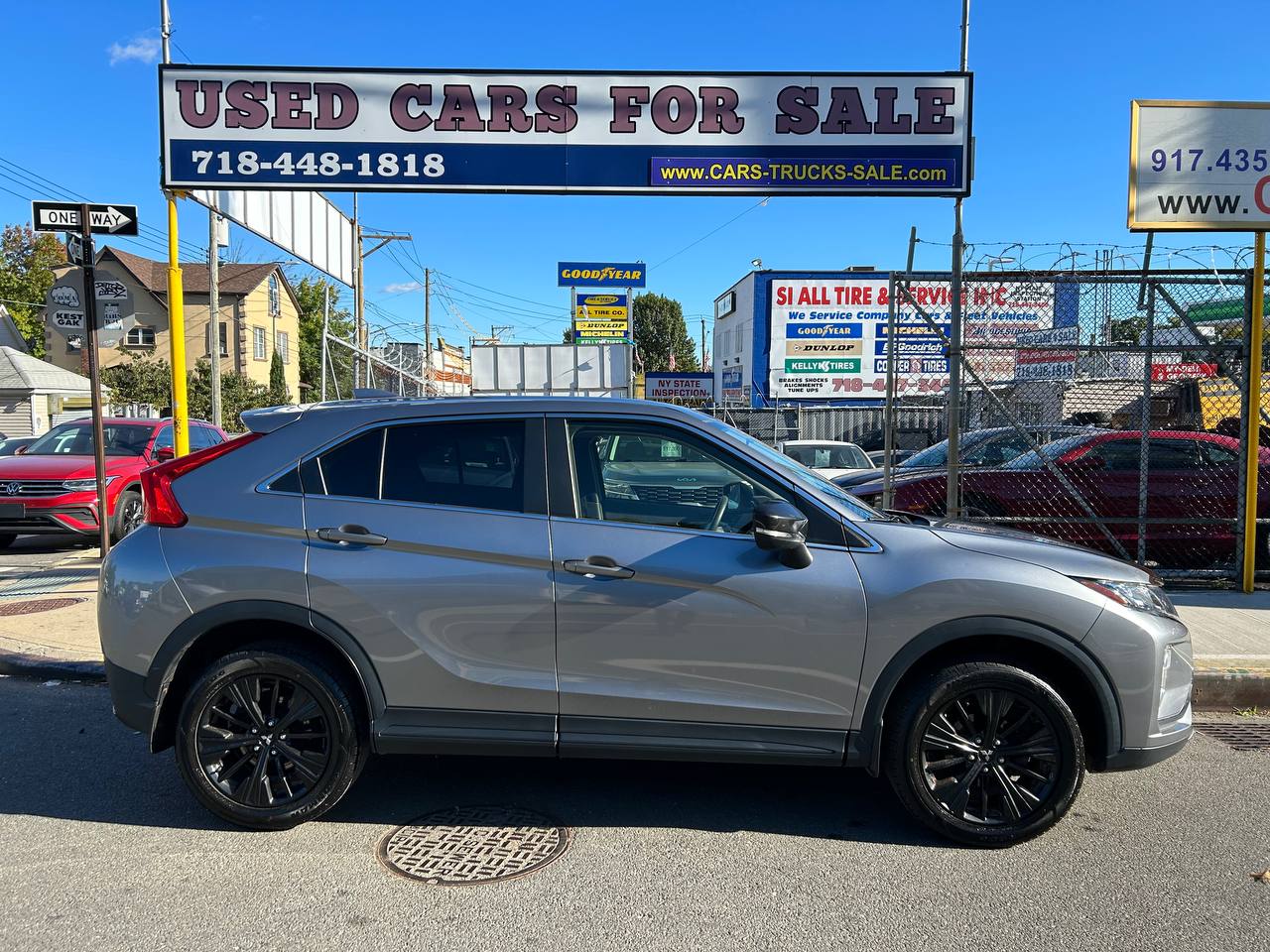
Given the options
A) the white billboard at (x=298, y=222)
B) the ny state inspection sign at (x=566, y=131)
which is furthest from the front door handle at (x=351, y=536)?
the white billboard at (x=298, y=222)

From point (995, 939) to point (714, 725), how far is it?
48.8 inches

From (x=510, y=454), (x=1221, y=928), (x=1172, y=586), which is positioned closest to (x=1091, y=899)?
(x=1221, y=928)

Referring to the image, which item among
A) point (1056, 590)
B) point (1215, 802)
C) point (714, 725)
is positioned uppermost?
point (1056, 590)

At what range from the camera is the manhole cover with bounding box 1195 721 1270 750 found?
5.32m

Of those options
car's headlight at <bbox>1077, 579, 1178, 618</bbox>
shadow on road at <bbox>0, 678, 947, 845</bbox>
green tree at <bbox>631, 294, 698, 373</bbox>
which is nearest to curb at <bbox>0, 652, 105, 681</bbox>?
shadow on road at <bbox>0, 678, 947, 845</bbox>

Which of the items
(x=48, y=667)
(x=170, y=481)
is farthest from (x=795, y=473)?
(x=48, y=667)

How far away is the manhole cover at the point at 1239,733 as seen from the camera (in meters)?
5.32

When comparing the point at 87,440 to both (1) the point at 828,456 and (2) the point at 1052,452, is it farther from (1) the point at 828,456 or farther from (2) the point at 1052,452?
(2) the point at 1052,452

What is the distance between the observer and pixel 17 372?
105 ft

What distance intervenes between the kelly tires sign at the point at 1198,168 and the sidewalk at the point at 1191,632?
316 cm

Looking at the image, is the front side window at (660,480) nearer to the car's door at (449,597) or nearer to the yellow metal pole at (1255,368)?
the car's door at (449,597)

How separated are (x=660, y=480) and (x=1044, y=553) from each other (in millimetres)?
1641

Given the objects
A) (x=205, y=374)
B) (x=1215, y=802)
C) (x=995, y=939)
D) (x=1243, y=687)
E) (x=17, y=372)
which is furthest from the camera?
(x=205, y=374)

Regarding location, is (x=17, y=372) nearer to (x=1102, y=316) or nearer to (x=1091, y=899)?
(x=1102, y=316)
